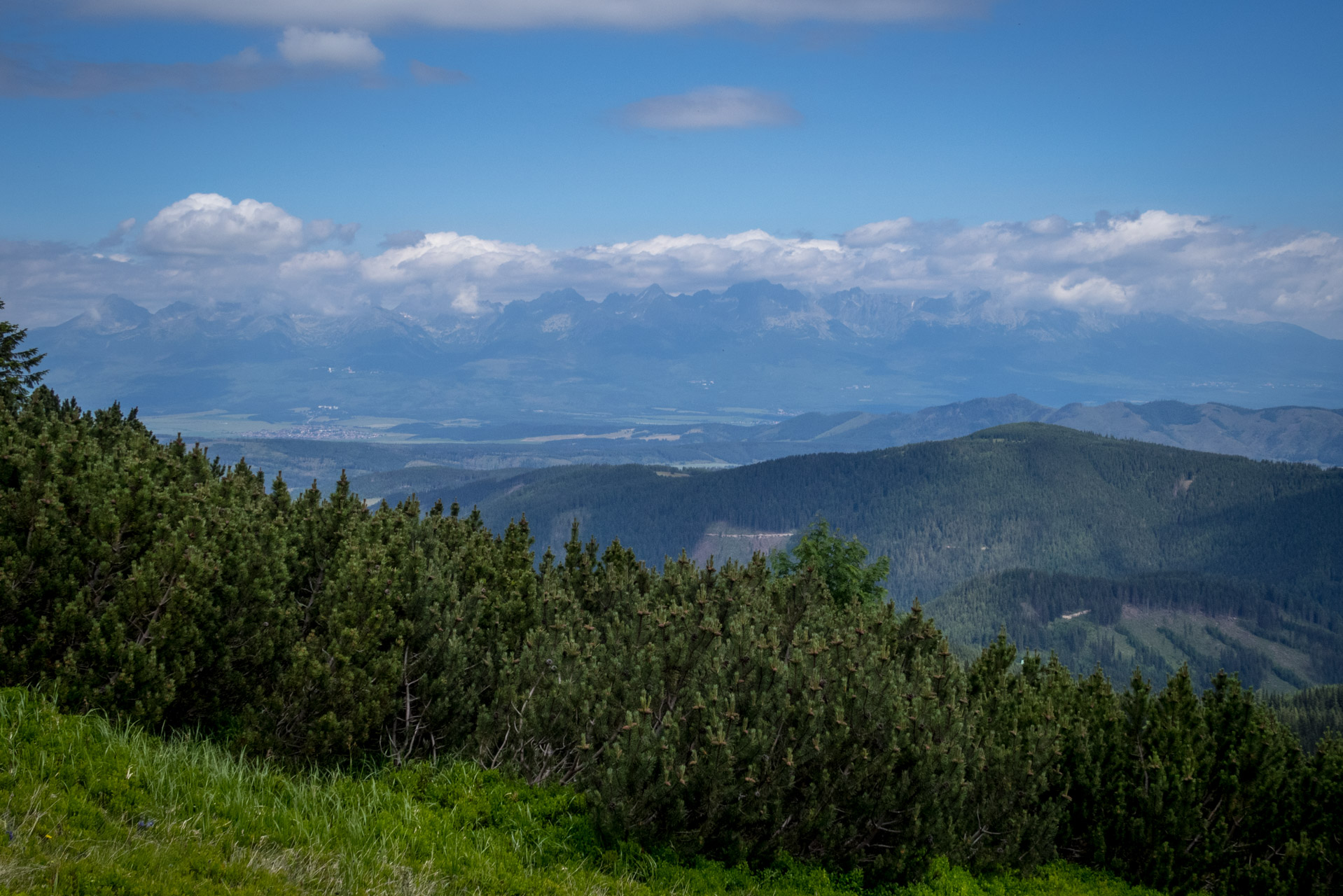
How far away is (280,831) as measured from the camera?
7617 millimetres

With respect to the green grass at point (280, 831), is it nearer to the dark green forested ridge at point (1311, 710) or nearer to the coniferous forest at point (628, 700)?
the coniferous forest at point (628, 700)

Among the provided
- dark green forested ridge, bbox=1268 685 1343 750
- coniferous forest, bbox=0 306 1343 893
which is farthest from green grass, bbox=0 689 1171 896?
dark green forested ridge, bbox=1268 685 1343 750

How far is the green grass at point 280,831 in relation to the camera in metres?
6.59

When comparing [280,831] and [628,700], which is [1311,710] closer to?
[628,700]

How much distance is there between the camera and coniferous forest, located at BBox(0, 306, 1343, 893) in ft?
28.9

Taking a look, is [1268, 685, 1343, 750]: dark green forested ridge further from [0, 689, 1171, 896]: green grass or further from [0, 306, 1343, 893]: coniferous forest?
[0, 689, 1171, 896]: green grass

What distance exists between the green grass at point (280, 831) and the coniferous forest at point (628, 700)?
0.31 meters

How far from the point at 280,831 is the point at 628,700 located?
360cm

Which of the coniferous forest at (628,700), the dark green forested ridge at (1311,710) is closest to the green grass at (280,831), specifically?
the coniferous forest at (628,700)

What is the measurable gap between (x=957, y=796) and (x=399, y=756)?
618cm

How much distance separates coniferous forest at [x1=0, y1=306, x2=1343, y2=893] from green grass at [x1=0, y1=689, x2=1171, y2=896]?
31 cm

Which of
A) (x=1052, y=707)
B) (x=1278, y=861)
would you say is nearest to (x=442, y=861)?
(x=1052, y=707)

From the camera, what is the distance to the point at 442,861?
305 inches

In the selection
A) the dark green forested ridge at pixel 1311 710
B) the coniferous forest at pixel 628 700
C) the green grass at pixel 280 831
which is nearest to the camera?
the green grass at pixel 280 831
